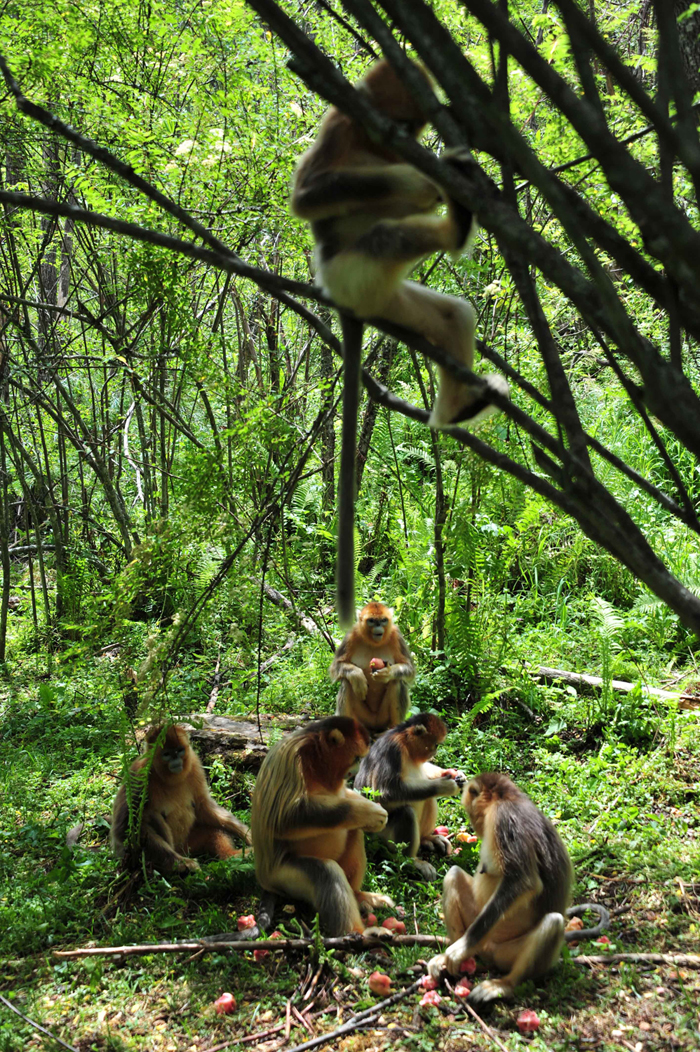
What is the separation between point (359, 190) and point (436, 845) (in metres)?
3.87

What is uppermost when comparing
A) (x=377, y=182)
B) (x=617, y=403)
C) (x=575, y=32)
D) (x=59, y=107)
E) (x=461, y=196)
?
(x=59, y=107)

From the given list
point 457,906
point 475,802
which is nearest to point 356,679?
point 475,802

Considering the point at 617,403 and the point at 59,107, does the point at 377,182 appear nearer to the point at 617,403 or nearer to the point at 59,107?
the point at 59,107


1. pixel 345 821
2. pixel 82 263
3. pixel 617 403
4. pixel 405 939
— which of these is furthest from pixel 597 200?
pixel 82 263

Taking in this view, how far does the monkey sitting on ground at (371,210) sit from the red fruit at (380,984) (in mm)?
2440

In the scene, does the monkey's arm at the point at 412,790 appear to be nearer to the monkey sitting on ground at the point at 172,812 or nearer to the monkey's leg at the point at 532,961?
the monkey sitting on ground at the point at 172,812

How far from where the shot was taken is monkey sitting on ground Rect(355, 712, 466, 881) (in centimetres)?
468

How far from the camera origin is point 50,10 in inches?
243

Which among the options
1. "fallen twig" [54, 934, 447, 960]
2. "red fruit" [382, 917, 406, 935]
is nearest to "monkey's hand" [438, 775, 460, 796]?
"red fruit" [382, 917, 406, 935]

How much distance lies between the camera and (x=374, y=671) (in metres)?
5.99

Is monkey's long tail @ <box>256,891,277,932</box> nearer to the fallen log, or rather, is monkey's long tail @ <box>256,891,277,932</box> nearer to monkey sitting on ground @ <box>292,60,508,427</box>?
monkey sitting on ground @ <box>292,60,508,427</box>

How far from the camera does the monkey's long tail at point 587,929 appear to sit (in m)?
3.71

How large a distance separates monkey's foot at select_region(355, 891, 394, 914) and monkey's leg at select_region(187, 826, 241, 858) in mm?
930

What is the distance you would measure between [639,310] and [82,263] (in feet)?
21.8
